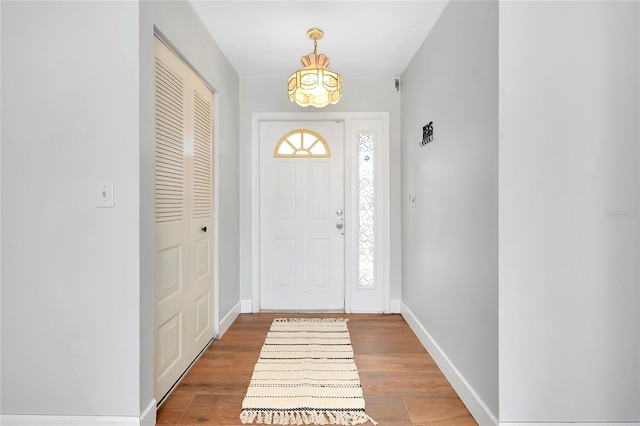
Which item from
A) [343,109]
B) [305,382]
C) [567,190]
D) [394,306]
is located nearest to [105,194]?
[305,382]

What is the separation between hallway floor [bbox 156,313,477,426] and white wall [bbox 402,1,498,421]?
14cm

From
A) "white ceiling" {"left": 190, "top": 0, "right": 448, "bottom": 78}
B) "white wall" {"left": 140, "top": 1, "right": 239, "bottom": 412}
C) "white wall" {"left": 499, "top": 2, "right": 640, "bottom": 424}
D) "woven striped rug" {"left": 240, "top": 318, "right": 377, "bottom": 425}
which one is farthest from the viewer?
"white ceiling" {"left": 190, "top": 0, "right": 448, "bottom": 78}

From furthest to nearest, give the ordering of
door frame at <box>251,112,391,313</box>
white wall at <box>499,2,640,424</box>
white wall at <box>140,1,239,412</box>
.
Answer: door frame at <box>251,112,391,313</box>, white wall at <box>140,1,239,412</box>, white wall at <box>499,2,640,424</box>

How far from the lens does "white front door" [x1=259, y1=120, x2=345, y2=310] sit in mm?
3588

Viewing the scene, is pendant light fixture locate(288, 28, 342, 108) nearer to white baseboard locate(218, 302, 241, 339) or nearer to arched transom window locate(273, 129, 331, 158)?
arched transom window locate(273, 129, 331, 158)

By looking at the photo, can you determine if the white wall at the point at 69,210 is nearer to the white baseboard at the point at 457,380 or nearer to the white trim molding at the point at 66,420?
the white trim molding at the point at 66,420

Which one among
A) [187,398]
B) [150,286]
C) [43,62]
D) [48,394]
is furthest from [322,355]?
[43,62]

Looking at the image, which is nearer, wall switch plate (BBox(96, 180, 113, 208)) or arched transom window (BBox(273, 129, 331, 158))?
wall switch plate (BBox(96, 180, 113, 208))

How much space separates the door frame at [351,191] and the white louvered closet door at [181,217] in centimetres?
76

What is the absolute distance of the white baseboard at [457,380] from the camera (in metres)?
1.71

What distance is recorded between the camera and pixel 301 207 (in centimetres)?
360

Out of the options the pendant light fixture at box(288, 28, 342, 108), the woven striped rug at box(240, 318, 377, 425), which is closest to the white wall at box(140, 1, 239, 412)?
the woven striped rug at box(240, 318, 377, 425)

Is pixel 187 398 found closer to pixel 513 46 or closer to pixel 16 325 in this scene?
pixel 16 325

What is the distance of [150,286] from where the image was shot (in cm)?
173
